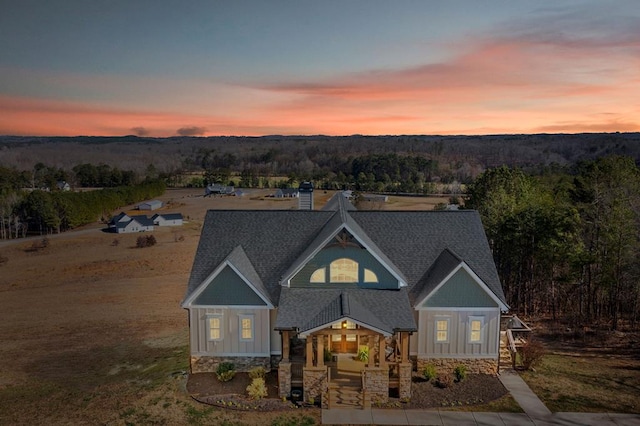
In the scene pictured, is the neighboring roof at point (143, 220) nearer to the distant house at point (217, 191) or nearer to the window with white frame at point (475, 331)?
the distant house at point (217, 191)

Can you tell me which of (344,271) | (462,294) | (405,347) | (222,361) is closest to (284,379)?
(222,361)

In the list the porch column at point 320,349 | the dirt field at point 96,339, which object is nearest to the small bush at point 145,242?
the dirt field at point 96,339

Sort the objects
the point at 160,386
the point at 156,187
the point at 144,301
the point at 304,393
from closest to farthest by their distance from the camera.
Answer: the point at 304,393 → the point at 160,386 → the point at 144,301 → the point at 156,187

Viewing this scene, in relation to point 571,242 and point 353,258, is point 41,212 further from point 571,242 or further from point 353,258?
point 571,242

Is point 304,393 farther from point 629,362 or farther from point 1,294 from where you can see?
point 1,294

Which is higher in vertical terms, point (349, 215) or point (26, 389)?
point (349, 215)

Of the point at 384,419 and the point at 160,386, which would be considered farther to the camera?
the point at 160,386

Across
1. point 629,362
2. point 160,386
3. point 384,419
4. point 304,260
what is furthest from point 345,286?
point 629,362
